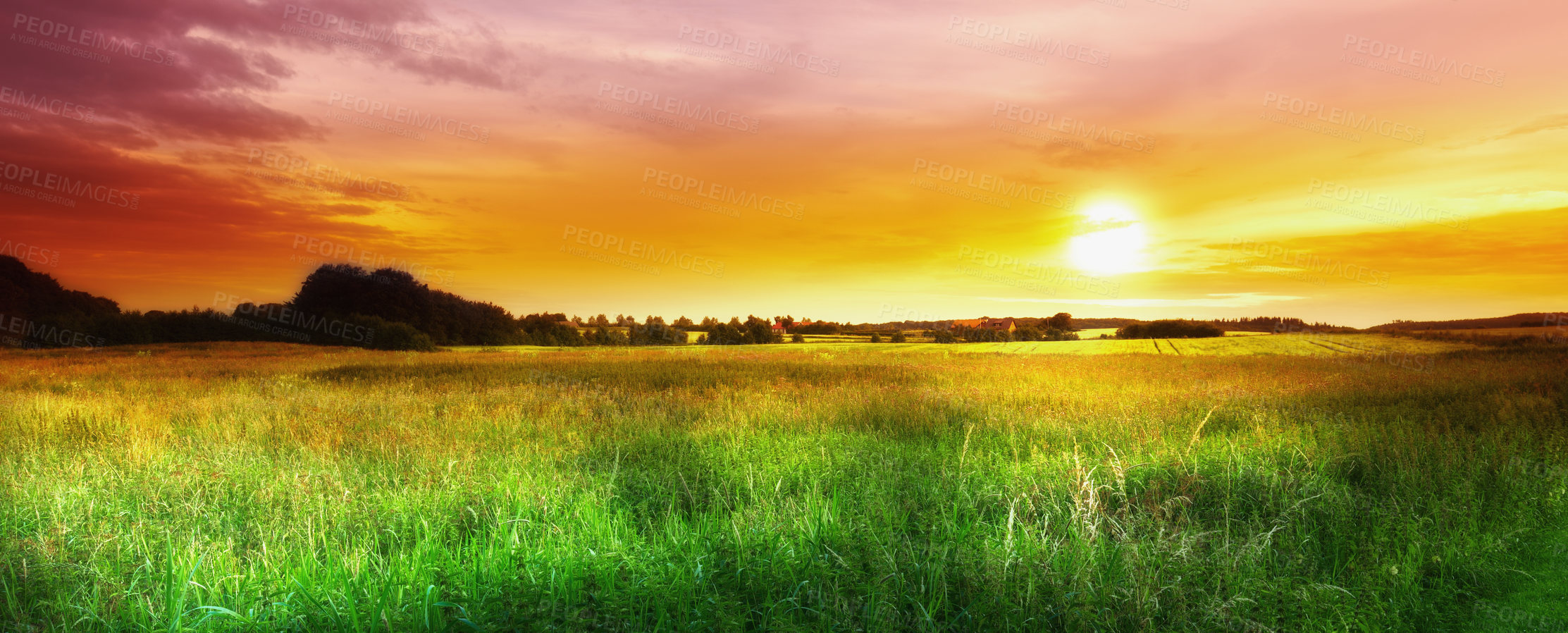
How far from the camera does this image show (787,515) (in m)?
5.03

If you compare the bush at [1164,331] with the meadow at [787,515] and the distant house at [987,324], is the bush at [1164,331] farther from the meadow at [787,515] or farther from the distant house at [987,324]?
the meadow at [787,515]

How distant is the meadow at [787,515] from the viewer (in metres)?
3.82

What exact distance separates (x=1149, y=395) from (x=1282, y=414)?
2784 mm

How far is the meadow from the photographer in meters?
3.82

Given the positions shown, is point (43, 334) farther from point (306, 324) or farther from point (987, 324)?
point (987, 324)

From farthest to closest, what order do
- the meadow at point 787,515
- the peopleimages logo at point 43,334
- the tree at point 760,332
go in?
the tree at point 760,332, the peopleimages logo at point 43,334, the meadow at point 787,515

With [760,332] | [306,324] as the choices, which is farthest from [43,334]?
[760,332]

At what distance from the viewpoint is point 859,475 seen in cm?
647

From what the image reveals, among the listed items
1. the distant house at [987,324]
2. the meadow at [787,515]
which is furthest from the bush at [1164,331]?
the meadow at [787,515]

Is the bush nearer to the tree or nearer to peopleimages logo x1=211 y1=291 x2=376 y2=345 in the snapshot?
the tree

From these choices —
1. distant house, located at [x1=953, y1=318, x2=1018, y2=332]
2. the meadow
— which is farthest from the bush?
the meadow

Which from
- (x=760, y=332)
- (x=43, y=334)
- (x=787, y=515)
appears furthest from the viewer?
(x=760, y=332)

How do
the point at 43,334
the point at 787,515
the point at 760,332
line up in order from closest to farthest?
the point at 787,515 → the point at 43,334 → the point at 760,332

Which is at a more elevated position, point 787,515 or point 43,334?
point 43,334
